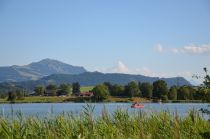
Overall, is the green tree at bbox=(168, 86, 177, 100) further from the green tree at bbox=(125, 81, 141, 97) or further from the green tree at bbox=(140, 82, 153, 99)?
the green tree at bbox=(125, 81, 141, 97)

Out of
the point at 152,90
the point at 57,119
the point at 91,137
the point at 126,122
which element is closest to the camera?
the point at 91,137

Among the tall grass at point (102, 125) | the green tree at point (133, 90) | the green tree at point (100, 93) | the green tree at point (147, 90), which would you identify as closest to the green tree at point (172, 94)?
the green tree at point (147, 90)

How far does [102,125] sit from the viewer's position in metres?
15.4

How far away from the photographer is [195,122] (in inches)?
639

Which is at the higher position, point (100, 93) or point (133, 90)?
point (133, 90)

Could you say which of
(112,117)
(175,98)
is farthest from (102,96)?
(112,117)

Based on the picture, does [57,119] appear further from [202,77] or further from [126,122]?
[202,77]

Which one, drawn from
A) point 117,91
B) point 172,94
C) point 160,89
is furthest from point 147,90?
point 117,91

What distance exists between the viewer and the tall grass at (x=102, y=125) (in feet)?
44.1

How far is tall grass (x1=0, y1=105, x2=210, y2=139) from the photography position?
13.4m

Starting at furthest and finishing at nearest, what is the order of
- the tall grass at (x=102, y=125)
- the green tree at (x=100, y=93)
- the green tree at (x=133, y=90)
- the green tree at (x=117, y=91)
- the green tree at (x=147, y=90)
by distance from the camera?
the green tree at (x=117, y=91), the green tree at (x=133, y=90), the green tree at (x=100, y=93), the green tree at (x=147, y=90), the tall grass at (x=102, y=125)

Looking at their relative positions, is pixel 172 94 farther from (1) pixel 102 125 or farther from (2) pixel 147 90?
(1) pixel 102 125

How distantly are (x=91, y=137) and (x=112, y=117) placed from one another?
162 inches

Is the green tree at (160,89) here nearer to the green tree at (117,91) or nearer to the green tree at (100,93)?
the green tree at (100,93)
